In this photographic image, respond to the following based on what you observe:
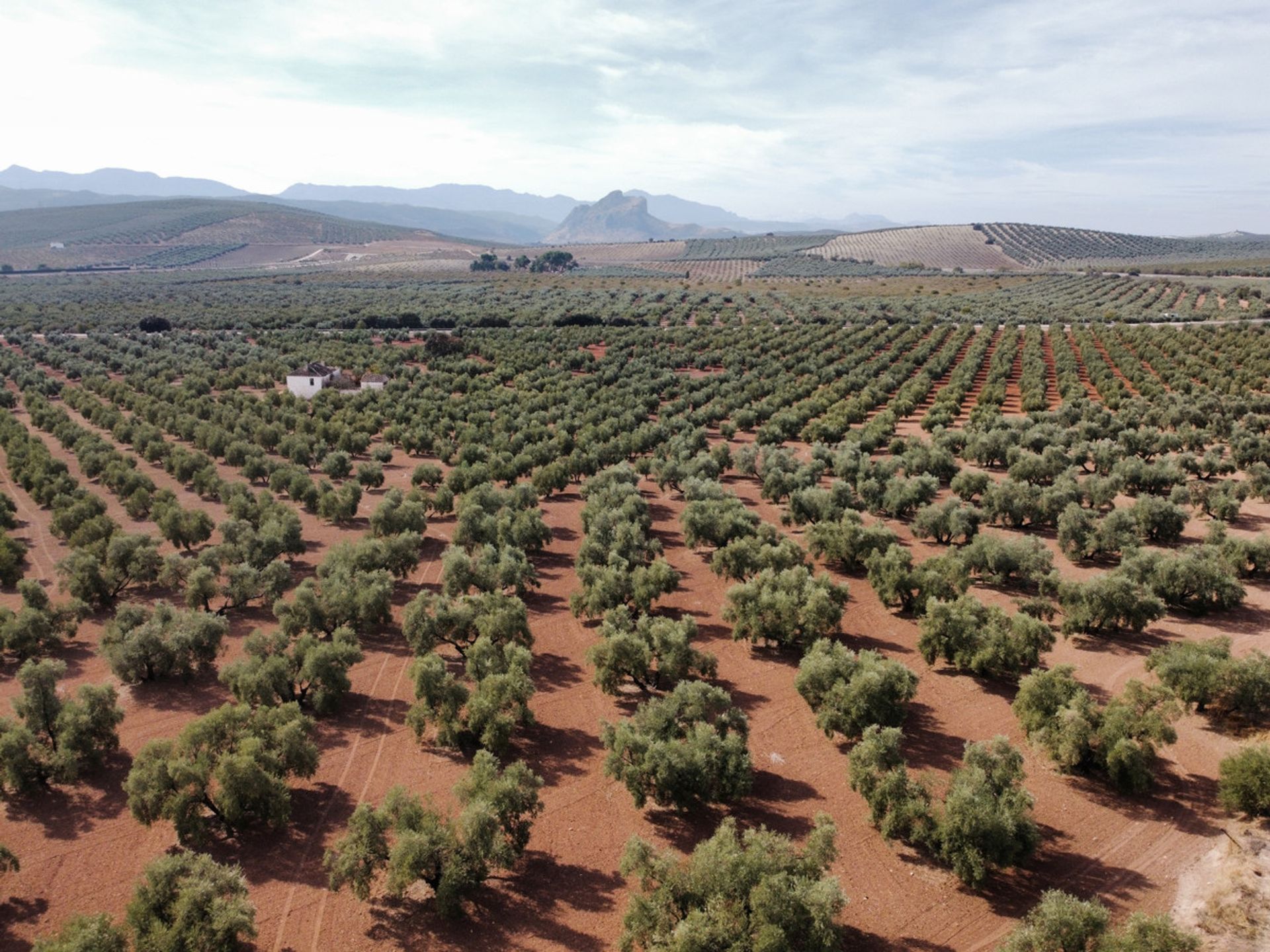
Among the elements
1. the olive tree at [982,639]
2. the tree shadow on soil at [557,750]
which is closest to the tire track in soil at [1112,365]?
the olive tree at [982,639]

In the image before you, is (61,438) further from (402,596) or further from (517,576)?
(517,576)

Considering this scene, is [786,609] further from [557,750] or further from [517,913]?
[517,913]

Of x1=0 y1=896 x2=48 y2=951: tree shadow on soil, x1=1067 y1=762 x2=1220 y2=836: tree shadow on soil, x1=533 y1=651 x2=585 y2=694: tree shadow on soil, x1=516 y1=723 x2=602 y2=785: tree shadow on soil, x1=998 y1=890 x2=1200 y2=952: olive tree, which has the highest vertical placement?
x1=998 y1=890 x2=1200 y2=952: olive tree

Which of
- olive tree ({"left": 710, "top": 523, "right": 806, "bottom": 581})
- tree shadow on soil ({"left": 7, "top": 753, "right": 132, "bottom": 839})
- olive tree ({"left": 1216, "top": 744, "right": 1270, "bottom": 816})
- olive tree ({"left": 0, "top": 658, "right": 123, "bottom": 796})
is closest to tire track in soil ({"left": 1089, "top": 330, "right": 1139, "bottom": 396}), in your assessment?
olive tree ({"left": 710, "top": 523, "right": 806, "bottom": 581})

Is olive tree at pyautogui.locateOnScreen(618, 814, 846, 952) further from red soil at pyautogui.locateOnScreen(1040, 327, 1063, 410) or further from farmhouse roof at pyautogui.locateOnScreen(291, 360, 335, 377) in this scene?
farmhouse roof at pyautogui.locateOnScreen(291, 360, 335, 377)

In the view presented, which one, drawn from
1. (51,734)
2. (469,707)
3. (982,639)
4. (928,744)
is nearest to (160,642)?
(51,734)

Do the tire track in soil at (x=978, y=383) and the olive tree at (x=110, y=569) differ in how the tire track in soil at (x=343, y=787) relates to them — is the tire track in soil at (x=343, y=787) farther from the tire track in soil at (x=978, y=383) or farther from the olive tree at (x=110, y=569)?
the tire track in soil at (x=978, y=383)

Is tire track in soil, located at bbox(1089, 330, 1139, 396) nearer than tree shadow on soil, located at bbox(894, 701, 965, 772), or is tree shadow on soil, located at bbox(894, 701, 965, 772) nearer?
tree shadow on soil, located at bbox(894, 701, 965, 772)
